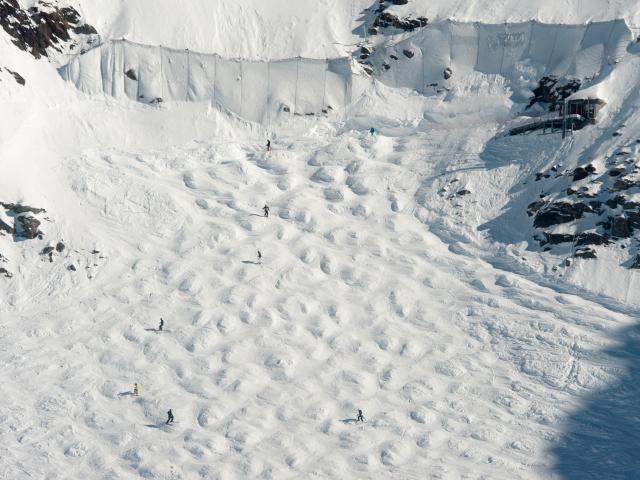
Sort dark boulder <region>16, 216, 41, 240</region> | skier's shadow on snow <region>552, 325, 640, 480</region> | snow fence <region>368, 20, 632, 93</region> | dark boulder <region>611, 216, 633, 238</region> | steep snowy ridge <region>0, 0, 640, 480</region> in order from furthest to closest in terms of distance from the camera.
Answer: snow fence <region>368, 20, 632, 93</region> → dark boulder <region>16, 216, 41, 240</region> → dark boulder <region>611, 216, 633, 238</region> → steep snowy ridge <region>0, 0, 640, 480</region> → skier's shadow on snow <region>552, 325, 640, 480</region>

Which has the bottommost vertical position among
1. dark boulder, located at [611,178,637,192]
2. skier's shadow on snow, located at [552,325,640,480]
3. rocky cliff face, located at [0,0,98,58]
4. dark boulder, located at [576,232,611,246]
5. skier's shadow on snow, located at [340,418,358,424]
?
skier's shadow on snow, located at [340,418,358,424]

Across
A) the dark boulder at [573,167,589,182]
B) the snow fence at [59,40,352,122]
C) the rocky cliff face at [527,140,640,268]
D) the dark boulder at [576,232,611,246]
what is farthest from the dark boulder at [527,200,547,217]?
the snow fence at [59,40,352,122]

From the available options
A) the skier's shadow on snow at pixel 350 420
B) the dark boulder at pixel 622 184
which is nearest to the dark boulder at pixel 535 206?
the dark boulder at pixel 622 184

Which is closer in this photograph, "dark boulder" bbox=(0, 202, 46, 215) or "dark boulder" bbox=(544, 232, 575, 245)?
"dark boulder" bbox=(544, 232, 575, 245)

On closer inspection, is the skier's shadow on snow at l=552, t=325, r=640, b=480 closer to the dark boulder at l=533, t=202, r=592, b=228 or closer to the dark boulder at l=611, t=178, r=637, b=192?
the dark boulder at l=533, t=202, r=592, b=228

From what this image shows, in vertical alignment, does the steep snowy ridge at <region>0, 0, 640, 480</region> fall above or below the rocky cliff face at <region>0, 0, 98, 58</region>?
below

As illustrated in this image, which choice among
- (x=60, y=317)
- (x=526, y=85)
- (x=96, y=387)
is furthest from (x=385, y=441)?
(x=526, y=85)

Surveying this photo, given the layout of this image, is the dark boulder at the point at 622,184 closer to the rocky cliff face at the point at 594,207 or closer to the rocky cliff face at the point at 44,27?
the rocky cliff face at the point at 594,207

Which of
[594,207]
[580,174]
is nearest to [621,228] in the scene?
[594,207]
